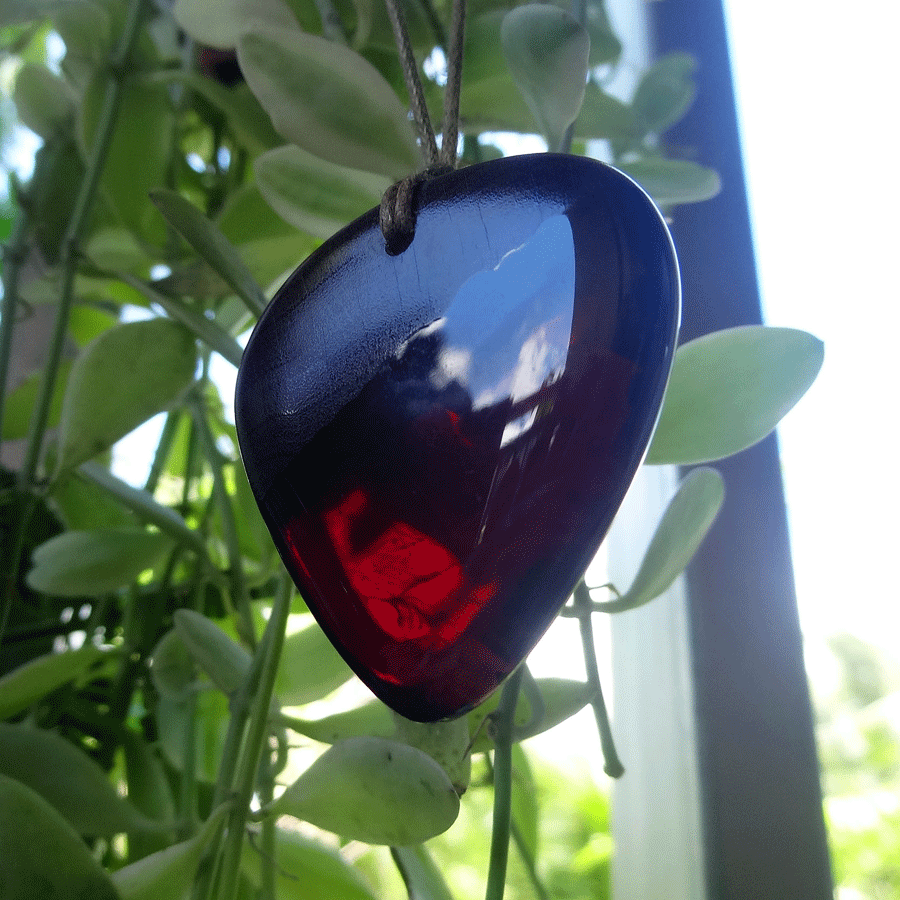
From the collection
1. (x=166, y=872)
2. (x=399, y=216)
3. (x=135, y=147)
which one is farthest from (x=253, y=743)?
(x=135, y=147)

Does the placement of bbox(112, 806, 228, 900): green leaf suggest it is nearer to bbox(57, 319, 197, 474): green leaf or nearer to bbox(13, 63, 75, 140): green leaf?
bbox(57, 319, 197, 474): green leaf

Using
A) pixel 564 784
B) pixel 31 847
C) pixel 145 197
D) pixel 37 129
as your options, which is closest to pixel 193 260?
pixel 145 197

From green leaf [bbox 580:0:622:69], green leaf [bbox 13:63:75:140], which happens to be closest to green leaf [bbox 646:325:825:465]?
green leaf [bbox 580:0:622:69]

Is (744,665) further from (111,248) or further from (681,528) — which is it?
(111,248)

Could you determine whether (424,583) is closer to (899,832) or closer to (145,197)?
(145,197)

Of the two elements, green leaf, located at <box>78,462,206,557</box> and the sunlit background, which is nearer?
green leaf, located at <box>78,462,206,557</box>

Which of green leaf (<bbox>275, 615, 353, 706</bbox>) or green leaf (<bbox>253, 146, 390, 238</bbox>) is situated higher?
green leaf (<bbox>253, 146, 390, 238</bbox>)

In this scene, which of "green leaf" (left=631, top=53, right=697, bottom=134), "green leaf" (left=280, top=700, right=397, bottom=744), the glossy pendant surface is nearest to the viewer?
the glossy pendant surface

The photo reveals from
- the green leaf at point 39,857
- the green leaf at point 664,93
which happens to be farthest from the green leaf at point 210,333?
the green leaf at point 664,93
